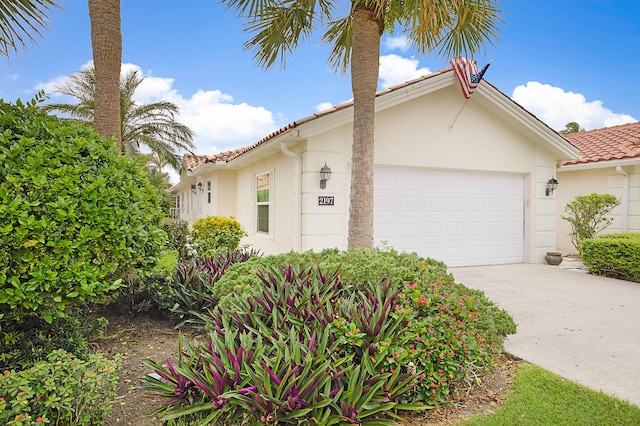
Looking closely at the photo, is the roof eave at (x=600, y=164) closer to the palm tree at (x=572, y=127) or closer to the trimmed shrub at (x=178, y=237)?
the trimmed shrub at (x=178, y=237)

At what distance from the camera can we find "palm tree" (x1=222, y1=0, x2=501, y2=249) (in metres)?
6.04

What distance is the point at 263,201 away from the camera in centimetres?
1141

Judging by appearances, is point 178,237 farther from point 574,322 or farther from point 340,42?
point 574,322

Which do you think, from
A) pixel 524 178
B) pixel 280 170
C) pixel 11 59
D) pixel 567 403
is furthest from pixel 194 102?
pixel 567 403

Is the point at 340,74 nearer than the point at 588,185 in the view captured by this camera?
Yes

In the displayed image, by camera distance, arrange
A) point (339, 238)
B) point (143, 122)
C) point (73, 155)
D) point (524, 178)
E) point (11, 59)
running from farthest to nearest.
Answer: point (143, 122), point (524, 178), point (339, 238), point (11, 59), point (73, 155)

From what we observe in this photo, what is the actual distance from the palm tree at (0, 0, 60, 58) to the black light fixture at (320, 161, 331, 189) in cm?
Answer: 523

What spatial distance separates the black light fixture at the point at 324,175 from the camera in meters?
8.20

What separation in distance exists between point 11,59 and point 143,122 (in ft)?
34.8

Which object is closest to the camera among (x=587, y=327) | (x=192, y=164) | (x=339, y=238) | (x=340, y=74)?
(x=587, y=327)

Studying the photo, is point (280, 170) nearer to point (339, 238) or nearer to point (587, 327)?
point (339, 238)

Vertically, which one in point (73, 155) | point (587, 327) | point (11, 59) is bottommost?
point (587, 327)

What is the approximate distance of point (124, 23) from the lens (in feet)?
20.2

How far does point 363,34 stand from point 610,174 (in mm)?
9914
